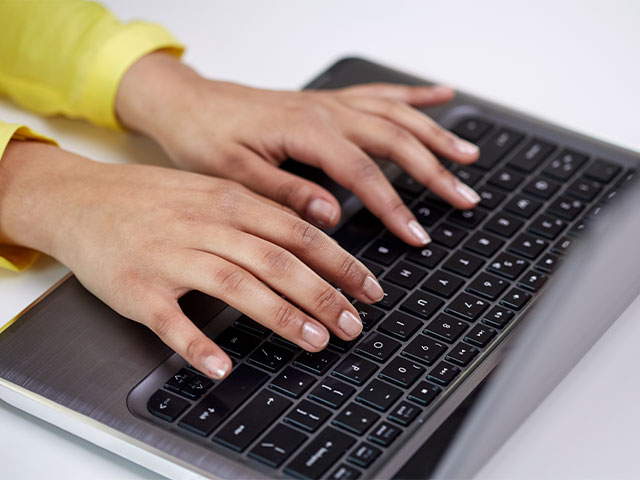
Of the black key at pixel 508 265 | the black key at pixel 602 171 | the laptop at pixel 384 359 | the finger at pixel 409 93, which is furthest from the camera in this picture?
the finger at pixel 409 93

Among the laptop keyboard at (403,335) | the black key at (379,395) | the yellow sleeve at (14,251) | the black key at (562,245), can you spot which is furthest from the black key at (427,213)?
the yellow sleeve at (14,251)

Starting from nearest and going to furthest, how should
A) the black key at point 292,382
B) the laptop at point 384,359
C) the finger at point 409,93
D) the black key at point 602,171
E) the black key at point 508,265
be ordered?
the laptop at point 384,359 → the black key at point 292,382 → the black key at point 508,265 → the black key at point 602,171 → the finger at point 409,93

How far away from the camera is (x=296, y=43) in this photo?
112 centimetres

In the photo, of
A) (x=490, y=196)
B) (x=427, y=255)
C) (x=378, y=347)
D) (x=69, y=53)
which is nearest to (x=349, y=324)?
(x=378, y=347)

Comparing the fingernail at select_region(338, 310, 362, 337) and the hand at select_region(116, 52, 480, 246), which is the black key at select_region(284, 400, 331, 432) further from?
the hand at select_region(116, 52, 480, 246)

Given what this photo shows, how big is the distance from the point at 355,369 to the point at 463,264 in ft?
0.49

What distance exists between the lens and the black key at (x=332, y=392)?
0.63m

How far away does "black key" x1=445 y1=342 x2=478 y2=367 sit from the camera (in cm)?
66

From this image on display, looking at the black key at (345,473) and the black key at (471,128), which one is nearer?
the black key at (345,473)

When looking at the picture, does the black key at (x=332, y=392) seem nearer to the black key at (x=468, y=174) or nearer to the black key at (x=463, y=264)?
the black key at (x=463, y=264)

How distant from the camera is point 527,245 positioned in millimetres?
769

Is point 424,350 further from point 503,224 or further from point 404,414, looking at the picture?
point 503,224

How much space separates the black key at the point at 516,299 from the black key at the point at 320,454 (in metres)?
0.18

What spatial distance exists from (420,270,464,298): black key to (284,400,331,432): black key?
5.9 inches
